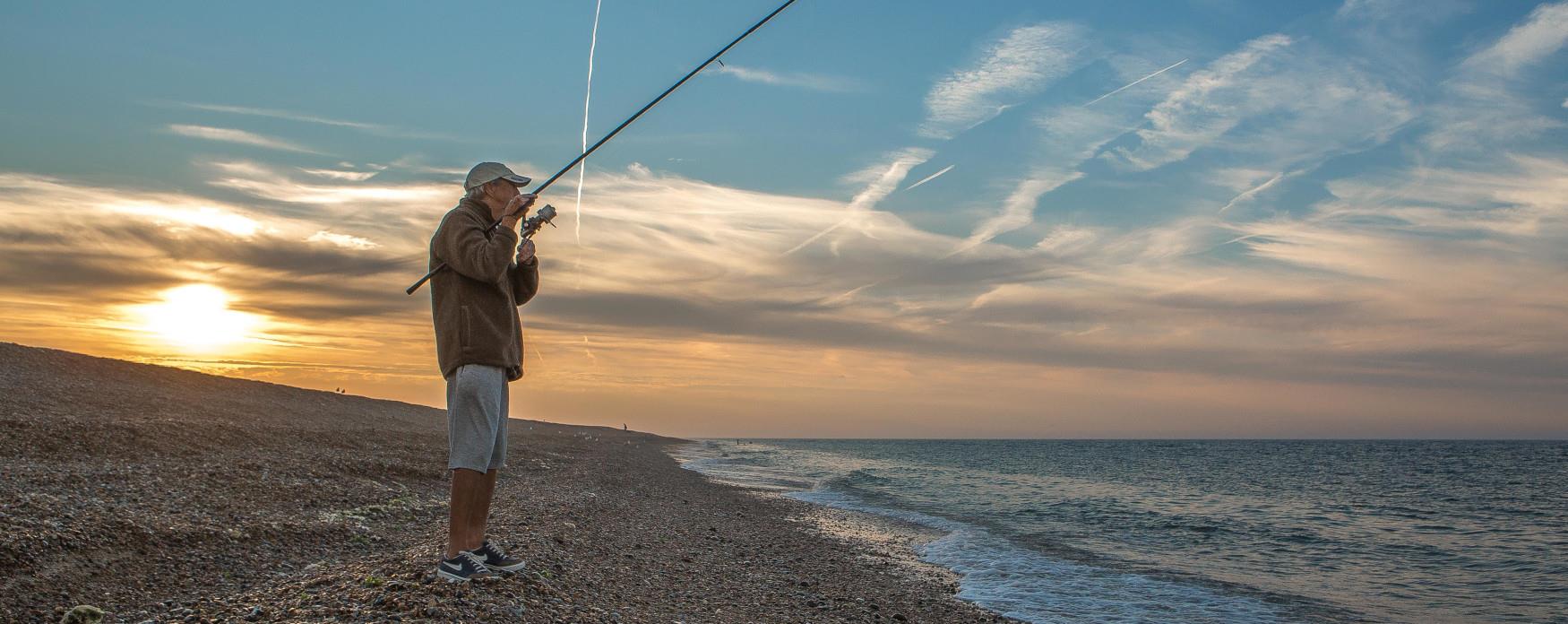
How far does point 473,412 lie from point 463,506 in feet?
1.83

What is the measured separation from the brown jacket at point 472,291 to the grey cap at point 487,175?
106mm

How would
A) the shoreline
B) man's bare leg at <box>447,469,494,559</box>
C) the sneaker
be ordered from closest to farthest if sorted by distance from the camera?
man's bare leg at <box>447,469,494,559</box>
the sneaker
the shoreline

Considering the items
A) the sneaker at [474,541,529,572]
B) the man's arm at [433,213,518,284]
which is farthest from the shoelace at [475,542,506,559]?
the man's arm at [433,213,518,284]

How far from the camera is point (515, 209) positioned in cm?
495

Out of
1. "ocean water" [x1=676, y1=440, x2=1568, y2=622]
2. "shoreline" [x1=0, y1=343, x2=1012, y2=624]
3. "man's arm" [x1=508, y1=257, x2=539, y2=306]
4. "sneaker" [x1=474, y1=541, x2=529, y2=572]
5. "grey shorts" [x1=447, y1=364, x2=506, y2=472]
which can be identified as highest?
"man's arm" [x1=508, y1=257, x2=539, y2=306]

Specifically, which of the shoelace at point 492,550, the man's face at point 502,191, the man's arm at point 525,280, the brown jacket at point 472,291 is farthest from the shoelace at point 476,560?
the man's face at point 502,191

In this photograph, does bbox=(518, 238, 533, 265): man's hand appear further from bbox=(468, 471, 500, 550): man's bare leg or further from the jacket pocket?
bbox=(468, 471, 500, 550): man's bare leg

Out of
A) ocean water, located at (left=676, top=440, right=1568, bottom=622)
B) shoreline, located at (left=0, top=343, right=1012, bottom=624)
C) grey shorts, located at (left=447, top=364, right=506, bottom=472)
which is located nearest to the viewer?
grey shorts, located at (left=447, top=364, right=506, bottom=472)

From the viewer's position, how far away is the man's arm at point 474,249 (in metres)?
4.66

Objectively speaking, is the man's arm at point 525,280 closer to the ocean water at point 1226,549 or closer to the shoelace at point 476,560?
the shoelace at point 476,560

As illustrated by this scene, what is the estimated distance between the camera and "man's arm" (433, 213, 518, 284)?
4.66 metres

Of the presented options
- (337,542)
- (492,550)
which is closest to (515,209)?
(492,550)

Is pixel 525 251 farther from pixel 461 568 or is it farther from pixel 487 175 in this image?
pixel 461 568

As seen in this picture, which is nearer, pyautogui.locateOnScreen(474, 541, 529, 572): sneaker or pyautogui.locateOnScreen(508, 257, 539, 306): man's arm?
pyautogui.locateOnScreen(508, 257, 539, 306): man's arm
